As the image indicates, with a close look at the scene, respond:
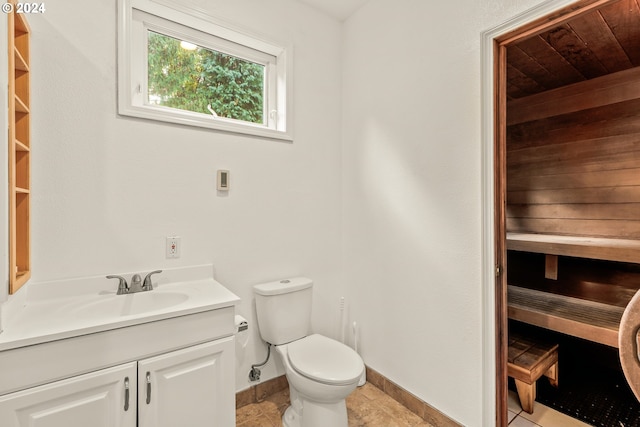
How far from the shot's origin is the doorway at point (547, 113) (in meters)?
1.46

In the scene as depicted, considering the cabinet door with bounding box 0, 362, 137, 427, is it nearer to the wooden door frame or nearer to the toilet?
the toilet

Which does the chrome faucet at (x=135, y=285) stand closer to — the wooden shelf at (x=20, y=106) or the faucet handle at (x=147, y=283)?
the faucet handle at (x=147, y=283)

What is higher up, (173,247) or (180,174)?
(180,174)

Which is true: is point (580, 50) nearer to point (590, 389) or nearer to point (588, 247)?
Result: point (588, 247)

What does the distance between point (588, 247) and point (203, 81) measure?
103 inches

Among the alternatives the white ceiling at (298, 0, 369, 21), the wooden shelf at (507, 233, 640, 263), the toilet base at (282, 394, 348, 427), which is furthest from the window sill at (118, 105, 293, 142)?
the wooden shelf at (507, 233, 640, 263)

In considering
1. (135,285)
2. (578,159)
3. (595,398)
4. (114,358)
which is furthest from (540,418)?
(135,285)

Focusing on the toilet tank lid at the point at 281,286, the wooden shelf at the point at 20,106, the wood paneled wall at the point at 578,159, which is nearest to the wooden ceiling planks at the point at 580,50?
the wood paneled wall at the point at 578,159

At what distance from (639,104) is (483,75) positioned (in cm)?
160

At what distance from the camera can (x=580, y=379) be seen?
7.21ft

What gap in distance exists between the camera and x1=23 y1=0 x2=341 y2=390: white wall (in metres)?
1.41

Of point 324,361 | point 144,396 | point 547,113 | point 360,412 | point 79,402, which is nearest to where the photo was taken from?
point 79,402

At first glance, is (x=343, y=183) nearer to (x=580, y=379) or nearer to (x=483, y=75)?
(x=483, y=75)

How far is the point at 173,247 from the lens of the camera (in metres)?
1.67
